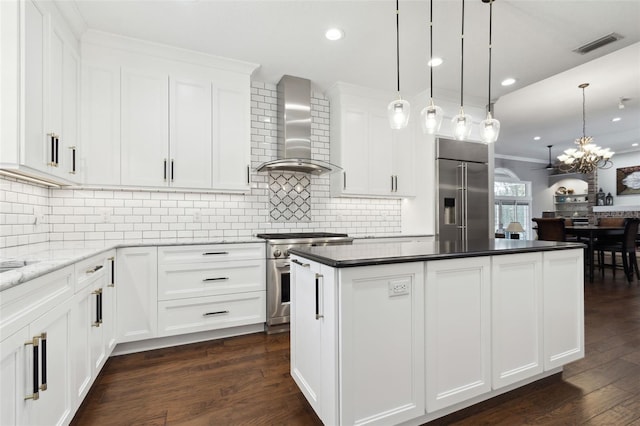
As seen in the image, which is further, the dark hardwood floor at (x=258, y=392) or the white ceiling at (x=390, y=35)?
the white ceiling at (x=390, y=35)

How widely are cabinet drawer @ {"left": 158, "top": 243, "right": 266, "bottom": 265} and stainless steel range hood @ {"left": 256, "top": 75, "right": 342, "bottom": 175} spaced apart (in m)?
0.96

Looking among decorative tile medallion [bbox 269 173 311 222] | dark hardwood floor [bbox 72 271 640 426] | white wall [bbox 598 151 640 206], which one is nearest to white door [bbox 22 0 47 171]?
dark hardwood floor [bbox 72 271 640 426]

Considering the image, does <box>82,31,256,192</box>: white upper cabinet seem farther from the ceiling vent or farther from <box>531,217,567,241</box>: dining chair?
<box>531,217,567,241</box>: dining chair

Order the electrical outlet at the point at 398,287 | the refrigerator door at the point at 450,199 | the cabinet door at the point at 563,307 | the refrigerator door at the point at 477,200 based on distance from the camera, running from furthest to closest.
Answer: the refrigerator door at the point at 477,200 → the refrigerator door at the point at 450,199 → the cabinet door at the point at 563,307 → the electrical outlet at the point at 398,287

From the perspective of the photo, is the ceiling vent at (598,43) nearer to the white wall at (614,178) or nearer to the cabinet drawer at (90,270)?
the cabinet drawer at (90,270)

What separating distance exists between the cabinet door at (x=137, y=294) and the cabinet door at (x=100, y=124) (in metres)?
0.74

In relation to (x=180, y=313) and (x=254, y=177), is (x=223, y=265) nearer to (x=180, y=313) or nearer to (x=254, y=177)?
(x=180, y=313)

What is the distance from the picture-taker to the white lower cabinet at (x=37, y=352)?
3.55 ft

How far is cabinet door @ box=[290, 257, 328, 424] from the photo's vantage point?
1.64 m

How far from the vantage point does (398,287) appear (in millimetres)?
1603

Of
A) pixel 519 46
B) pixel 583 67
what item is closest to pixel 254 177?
pixel 519 46

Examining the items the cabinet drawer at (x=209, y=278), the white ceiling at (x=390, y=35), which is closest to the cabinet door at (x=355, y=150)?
the white ceiling at (x=390, y=35)

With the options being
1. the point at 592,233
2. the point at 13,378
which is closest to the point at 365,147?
the point at 13,378

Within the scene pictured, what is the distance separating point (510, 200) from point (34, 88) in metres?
10.6
